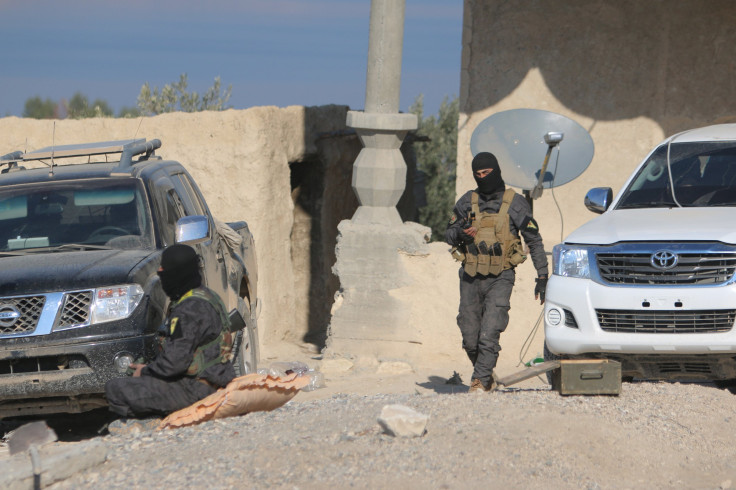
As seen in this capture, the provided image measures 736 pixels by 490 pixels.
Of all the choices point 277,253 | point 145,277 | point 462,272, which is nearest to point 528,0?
point 277,253

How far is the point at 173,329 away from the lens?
604 centimetres

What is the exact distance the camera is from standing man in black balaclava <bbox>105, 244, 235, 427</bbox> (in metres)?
6.03

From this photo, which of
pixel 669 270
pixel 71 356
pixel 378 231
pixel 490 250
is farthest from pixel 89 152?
pixel 669 270

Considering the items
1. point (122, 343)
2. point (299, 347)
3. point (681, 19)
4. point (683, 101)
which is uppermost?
point (681, 19)

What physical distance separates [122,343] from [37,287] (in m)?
0.64

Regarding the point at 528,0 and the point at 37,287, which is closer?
the point at 37,287

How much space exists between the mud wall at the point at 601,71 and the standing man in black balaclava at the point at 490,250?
5.68 meters

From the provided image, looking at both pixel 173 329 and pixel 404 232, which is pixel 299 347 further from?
pixel 173 329

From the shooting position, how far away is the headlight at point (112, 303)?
21.2 ft

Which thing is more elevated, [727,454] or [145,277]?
[145,277]

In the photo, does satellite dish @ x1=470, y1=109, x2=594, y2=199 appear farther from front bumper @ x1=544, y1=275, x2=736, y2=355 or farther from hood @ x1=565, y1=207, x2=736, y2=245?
front bumper @ x1=544, y1=275, x2=736, y2=355

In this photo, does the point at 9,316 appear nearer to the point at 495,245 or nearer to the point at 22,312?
the point at 22,312

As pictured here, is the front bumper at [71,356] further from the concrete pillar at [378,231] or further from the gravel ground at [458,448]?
the concrete pillar at [378,231]

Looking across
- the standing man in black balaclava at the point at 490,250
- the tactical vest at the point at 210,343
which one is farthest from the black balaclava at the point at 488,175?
the tactical vest at the point at 210,343
